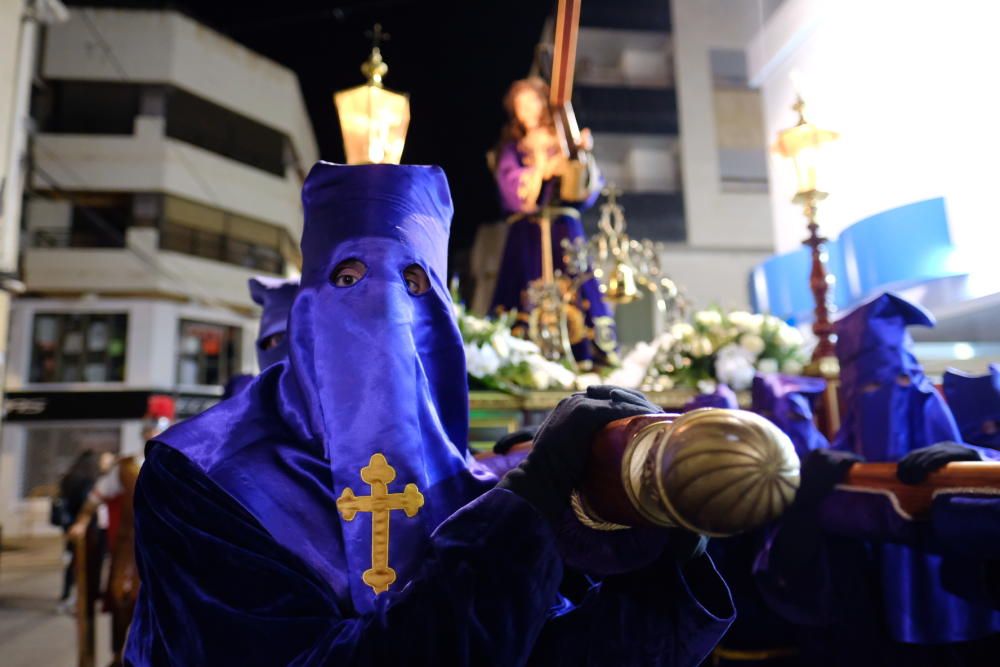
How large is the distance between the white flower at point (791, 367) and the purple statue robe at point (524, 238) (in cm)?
135

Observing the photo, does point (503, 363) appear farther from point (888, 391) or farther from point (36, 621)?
point (36, 621)

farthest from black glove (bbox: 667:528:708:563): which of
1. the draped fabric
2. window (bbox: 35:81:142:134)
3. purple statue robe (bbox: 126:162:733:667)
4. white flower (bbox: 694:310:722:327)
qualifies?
window (bbox: 35:81:142:134)

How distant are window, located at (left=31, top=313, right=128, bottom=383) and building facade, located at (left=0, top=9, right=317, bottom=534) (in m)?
0.03

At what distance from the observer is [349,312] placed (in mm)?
1399

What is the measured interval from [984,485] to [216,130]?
21639 millimetres

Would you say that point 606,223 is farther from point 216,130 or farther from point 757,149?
point 216,130

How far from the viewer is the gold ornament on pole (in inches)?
118

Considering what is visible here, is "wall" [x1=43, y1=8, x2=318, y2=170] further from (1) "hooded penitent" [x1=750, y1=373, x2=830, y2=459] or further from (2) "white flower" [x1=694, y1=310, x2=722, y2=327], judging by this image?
(1) "hooded penitent" [x1=750, y1=373, x2=830, y2=459]

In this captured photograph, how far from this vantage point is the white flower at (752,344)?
4.18 meters

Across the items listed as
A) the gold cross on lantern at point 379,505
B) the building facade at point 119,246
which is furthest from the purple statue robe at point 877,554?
the building facade at point 119,246

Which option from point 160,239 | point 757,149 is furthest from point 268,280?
point 160,239

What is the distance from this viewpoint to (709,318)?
14.4ft

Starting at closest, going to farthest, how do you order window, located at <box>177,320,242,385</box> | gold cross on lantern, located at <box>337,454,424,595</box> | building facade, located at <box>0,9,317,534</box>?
gold cross on lantern, located at <box>337,454,424,595</box> → building facade, located at <box>0,9,317,534</box> → window, located at <box>177,320,242,385</box>

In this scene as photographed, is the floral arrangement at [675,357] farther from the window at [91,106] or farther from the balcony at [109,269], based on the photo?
the window at [91,106]
